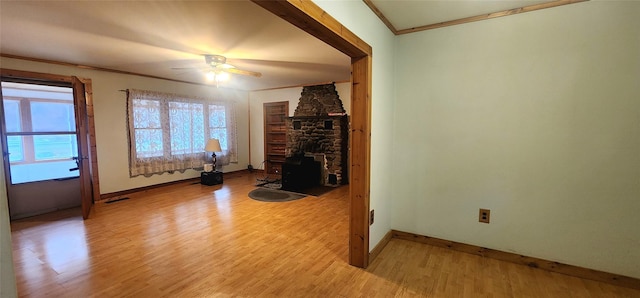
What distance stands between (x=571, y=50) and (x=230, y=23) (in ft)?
9.48

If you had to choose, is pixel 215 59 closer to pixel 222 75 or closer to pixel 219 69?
pixel 219 69

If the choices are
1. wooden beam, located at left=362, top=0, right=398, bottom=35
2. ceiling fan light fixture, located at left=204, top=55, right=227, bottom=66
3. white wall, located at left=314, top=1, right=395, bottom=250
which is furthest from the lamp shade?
wooden beam, located at left=362, top=0, right=398, bottom=35

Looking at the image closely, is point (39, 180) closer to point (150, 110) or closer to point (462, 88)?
point (150, 110)

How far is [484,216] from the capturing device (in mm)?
2533

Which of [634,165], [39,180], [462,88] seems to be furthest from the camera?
[39,180]

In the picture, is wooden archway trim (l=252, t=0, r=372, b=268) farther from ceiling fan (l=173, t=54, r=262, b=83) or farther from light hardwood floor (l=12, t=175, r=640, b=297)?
ceiling fan (l=173, t=54, r=262, b=83)

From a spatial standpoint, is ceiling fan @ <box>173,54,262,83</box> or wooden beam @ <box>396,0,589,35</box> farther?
ceiling fan @ <box>173,54,262,83</box>

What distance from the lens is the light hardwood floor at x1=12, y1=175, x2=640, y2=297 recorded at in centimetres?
207

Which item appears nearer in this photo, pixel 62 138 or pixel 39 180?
pixel 39 180

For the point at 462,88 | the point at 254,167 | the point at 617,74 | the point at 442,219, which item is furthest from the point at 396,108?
the point at 254,167

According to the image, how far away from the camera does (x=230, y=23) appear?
2.54 m

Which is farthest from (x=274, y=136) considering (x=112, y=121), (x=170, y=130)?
(x=112, y=121)

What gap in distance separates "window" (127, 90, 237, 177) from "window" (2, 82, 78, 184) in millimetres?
896

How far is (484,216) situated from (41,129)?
6411 mm
